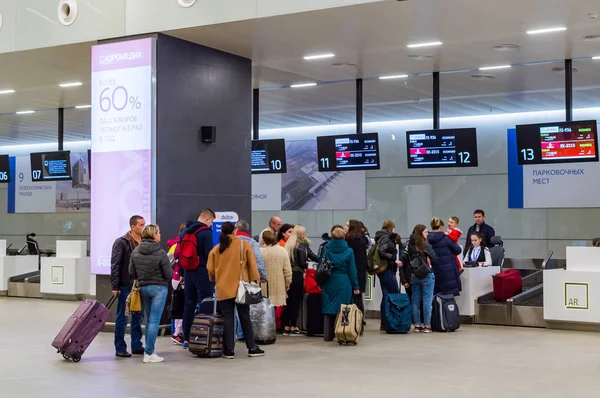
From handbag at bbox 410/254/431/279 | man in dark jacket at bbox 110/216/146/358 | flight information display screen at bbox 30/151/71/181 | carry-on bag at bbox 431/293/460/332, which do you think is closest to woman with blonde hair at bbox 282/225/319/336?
handbag at bbox 410/254/431/279

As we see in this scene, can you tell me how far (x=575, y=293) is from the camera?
12.4 meters

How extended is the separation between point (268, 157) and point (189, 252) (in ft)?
22.7

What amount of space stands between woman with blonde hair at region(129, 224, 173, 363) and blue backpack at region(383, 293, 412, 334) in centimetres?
382

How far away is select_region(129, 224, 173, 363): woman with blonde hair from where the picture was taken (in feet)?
30.3

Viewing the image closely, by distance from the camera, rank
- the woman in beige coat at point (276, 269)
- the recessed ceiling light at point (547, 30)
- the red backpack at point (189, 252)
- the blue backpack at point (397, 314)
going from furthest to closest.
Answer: the blue backpack at point (397, 314) < the recessed ceiling light at point (547, 30) < the woman in beige coat at point (276, 269) < the red backpack at point (189, 252)

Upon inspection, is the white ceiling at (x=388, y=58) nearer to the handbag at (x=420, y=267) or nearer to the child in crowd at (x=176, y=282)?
the child in crowd at (x=176, y=282)

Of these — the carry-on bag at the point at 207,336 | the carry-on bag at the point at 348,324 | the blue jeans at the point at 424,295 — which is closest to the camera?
the carry-on bag at the point at 207,336

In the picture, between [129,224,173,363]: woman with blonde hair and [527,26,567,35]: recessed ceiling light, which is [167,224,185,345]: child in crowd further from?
[527,26,567,35]: recessed ceiling light

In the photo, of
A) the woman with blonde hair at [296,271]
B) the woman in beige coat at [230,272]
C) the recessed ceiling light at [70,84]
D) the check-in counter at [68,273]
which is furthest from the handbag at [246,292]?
the check-in counter at [68,273]

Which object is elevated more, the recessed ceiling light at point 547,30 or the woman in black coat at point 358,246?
the recessed ceiling light at point 547,30

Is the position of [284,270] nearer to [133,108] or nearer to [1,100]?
[133,108]

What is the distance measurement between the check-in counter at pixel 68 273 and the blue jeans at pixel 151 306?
A: 8972 mm

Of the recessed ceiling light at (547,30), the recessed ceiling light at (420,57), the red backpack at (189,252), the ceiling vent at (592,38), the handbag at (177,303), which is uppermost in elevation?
the recessed ceiling light at (547,30)

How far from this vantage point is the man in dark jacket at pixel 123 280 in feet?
31.6
